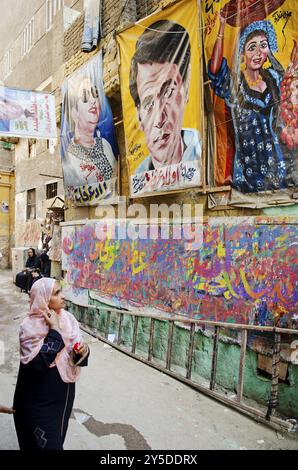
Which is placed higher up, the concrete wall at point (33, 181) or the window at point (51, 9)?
the window at point (51, 9)

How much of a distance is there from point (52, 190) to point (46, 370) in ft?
40.2

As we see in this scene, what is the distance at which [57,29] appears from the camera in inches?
502

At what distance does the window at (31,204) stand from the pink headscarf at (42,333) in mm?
13412

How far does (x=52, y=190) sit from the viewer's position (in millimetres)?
13750

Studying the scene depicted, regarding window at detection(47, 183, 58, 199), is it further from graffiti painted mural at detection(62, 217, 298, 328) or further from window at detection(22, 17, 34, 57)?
graffiti painted mural at detection(62, 217, 298, 328)

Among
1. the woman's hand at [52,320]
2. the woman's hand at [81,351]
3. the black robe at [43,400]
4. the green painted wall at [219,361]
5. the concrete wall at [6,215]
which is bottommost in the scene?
the green painted wall at [219,361]

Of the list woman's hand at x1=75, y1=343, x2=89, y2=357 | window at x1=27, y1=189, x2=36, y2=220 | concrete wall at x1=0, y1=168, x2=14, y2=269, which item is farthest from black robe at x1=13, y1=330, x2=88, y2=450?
concrete wall at x1=0, y1=168, x2=14, y2=269

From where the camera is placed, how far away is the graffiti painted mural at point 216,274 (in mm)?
4176

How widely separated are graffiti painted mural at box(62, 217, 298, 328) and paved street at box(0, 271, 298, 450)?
1.16 metres

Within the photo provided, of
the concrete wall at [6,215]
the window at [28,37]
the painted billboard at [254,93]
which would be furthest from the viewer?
the concrete wall at [6,215]

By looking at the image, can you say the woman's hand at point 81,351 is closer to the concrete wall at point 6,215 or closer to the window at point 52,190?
the window at point 52,190

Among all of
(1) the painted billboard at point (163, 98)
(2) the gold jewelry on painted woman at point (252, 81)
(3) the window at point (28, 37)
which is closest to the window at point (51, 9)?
(3) the window at point (28, 37)

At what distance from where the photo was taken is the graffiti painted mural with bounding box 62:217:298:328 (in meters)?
4.18

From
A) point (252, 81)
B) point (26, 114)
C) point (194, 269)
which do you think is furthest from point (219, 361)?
point (26, 114)
